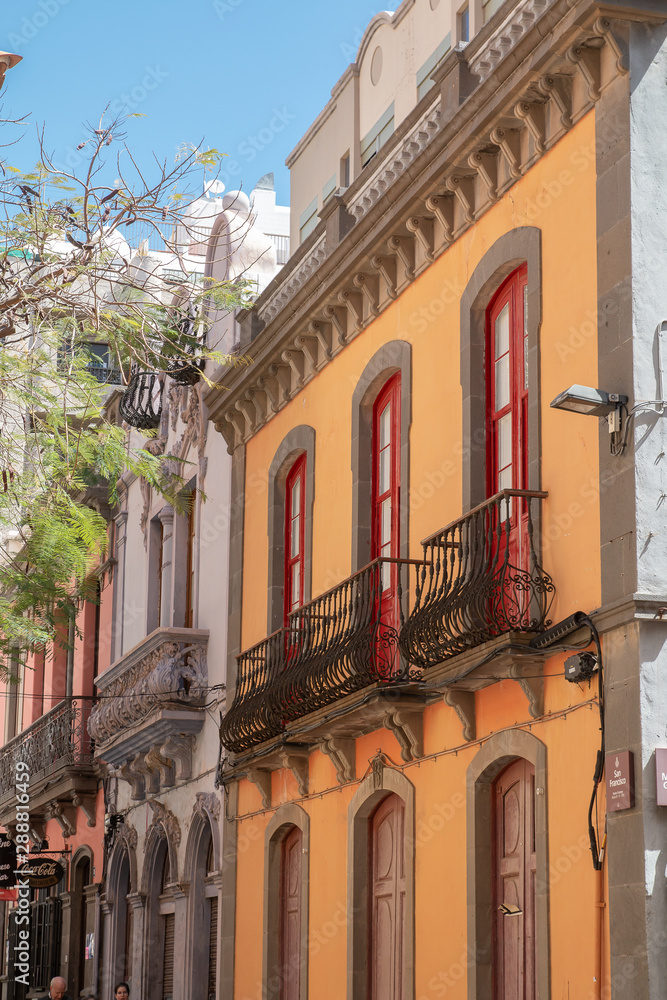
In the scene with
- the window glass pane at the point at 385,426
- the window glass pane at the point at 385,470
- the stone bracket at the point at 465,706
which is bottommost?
the stone bracket at the point at 465,706

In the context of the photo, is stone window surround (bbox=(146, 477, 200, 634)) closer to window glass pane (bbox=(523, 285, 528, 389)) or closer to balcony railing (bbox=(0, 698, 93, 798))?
balcony railing (bbox=(0, 698, 93, 798))

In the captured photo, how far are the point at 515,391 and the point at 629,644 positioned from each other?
3.07 m

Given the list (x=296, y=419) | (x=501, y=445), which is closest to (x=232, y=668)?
(x=296, y=419)

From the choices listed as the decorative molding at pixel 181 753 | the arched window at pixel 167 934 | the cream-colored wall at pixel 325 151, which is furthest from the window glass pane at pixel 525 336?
the cream-colored wall at pixel 325 151

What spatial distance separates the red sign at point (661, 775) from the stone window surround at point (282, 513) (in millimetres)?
7145

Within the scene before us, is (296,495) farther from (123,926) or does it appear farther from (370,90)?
(370,90)

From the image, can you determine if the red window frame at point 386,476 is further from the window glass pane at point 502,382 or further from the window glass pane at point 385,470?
the window glass pane at point 502,382

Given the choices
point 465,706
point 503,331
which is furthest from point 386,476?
point 465,706

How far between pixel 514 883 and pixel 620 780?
2.23 m

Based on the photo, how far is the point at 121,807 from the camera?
2334 cm

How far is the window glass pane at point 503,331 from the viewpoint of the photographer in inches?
499

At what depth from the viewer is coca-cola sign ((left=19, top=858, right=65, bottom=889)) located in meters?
24.3

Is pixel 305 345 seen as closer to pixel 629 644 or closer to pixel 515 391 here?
pixel 515 391

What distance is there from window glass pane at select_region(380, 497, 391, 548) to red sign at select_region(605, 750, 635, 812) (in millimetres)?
5159
